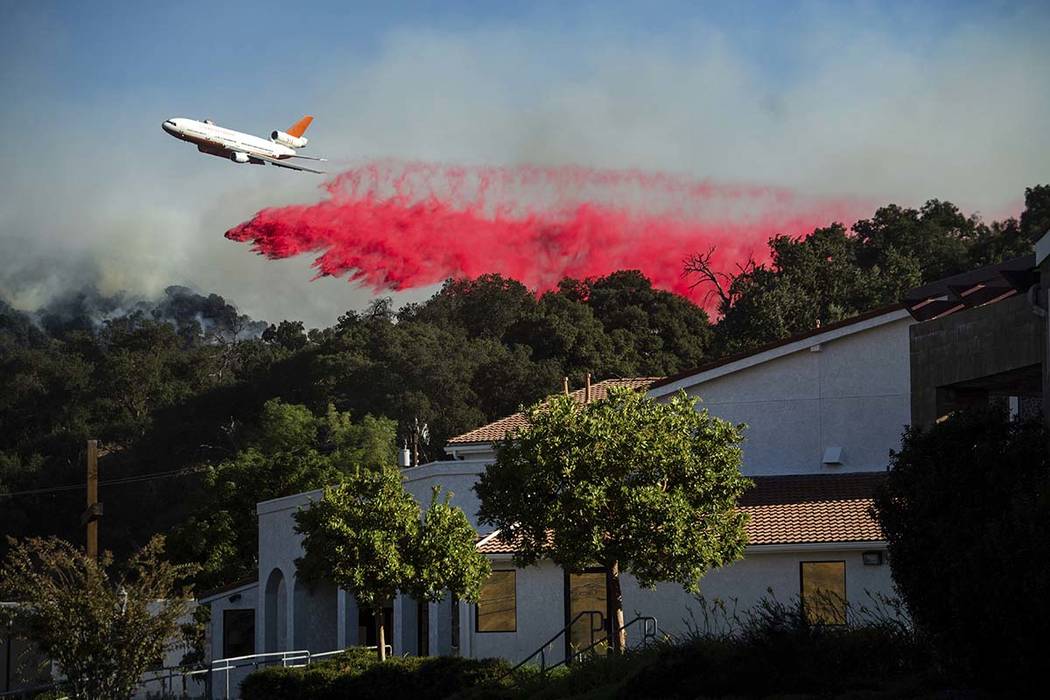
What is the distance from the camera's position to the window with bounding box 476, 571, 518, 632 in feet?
113

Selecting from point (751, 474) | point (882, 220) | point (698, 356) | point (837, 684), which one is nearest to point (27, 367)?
point (698, 356)

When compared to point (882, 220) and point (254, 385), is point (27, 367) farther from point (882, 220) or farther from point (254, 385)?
point (882, 220)

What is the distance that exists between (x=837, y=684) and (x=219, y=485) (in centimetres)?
4372

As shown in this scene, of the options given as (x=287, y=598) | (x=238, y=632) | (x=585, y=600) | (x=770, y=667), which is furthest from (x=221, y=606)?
(x=770, y=667)

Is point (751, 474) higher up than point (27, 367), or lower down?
lower down

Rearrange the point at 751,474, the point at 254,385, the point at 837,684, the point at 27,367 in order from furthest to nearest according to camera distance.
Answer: the point at 27,367, the point at 254,385, the point at 751,474, the point at 837,684

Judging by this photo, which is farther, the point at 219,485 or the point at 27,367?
the point at 27,367

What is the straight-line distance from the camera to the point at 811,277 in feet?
243

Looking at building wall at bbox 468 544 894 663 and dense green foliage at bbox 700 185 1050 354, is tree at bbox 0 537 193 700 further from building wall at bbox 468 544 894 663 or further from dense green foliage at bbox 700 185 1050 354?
dense green foliage at bbox 700 185 1050 354

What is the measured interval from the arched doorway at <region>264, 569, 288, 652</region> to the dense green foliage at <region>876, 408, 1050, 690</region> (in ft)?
91.4

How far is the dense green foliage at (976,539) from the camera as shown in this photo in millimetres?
16328

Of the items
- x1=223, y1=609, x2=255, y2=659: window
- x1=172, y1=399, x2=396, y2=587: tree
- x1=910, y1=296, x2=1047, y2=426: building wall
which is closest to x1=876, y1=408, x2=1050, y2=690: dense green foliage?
x1=910, y1=296, x2=1047, y2=426: building wall

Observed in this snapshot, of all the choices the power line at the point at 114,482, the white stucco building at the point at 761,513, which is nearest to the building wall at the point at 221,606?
the white stucco building at the point at 761,513

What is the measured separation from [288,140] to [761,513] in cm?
3724
